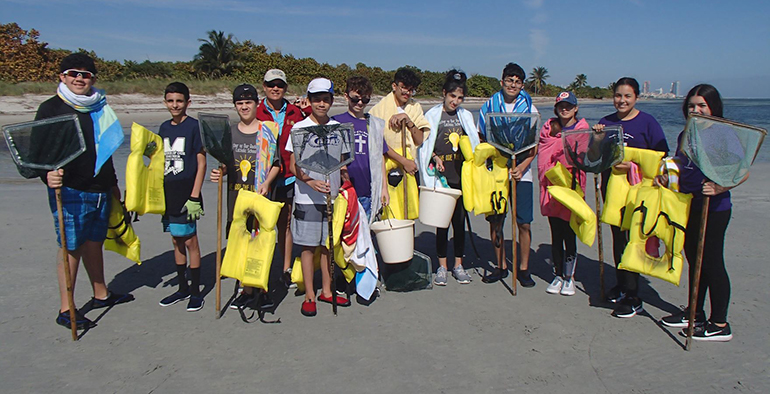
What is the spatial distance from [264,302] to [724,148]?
13.4ft

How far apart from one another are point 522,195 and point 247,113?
2.86 meters

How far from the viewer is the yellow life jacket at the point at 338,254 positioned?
464cm

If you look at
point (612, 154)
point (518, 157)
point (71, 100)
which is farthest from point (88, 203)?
point (612, 154)

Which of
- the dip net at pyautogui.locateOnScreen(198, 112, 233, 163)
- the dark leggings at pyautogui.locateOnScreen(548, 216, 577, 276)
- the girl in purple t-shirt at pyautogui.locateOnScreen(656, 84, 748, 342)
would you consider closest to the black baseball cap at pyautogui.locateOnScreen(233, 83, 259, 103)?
the dip net at pyautogui.locateOnScreen(198, 112, 233, 163)

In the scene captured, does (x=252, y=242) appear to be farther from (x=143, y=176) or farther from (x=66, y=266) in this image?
(x=66, y=266)

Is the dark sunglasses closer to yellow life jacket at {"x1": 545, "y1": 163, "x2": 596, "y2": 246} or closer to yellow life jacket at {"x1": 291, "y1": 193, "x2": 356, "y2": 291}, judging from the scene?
yellow life jacket at {"x1": 291, "y1": 193, "x2": 356, "y2": 291}

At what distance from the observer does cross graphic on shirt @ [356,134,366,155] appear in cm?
484

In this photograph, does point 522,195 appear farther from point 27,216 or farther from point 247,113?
point 27,216

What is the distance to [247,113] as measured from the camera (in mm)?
4770

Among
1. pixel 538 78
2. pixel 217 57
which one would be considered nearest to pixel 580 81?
pixel 538 78

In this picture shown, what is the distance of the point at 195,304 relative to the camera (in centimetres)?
479

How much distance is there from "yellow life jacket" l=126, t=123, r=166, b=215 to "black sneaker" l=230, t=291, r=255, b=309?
1089 millimetres

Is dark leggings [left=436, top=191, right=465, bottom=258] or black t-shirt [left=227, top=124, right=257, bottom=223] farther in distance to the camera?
dark leggings [left=436, top=191, right=465, bottom=258]

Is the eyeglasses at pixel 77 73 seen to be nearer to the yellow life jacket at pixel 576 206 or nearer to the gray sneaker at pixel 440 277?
the gray sneaker at pixel 440 277
